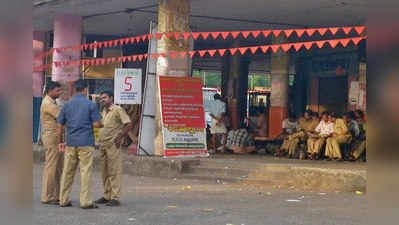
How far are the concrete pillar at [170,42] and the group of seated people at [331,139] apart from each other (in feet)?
10.5

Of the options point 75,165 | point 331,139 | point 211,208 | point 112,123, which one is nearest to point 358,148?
point 331,139

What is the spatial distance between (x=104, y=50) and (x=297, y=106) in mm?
6748

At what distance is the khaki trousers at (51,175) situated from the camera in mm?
8383

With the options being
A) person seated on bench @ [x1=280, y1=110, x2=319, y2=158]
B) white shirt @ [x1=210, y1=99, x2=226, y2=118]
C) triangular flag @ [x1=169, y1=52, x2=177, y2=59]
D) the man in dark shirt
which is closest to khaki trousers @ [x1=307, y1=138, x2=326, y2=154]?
person seated on bench @ [x1=280, y1=110, x2=319, y2=158]

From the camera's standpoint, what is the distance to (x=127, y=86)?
12.9m

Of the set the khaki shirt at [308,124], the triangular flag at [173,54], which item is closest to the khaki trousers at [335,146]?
the khaki shirt at [308,124]

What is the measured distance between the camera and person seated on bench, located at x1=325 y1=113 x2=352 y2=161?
42.5ft

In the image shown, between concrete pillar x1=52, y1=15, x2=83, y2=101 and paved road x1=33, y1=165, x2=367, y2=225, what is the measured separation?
631 centimetres

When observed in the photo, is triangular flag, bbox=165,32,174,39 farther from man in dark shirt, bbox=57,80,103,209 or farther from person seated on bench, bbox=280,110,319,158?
man in dark shirt, bbox=57,80,103,209

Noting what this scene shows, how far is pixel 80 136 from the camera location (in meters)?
7.93

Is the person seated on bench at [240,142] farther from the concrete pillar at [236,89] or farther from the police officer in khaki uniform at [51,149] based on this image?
the police officer in khaki uniform at [51,149]
